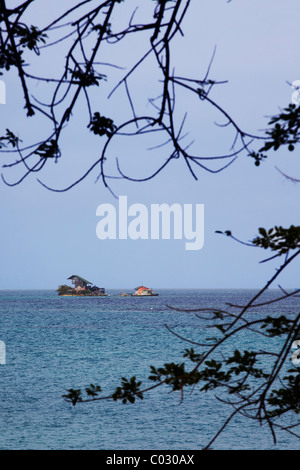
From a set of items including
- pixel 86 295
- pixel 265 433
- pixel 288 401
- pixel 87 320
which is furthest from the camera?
pixel 86 295

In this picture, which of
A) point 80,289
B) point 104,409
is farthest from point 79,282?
point 104,409

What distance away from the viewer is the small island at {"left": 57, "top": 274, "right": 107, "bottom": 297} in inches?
5910

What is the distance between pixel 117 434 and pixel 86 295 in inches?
5241

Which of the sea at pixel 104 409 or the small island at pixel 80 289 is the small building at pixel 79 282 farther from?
the sea at pixel 104 409

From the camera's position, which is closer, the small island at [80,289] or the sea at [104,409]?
the sea at [104,409]

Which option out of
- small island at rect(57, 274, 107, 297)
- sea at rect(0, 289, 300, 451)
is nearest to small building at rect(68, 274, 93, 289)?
small island at rect(57, 274, 107, 297)

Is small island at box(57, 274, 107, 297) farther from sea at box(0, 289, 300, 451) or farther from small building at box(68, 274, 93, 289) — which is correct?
sea at box(0, 289, 300, 451)

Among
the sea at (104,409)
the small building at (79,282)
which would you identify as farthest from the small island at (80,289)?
the sea at (104,409)

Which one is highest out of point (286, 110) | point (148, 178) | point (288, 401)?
point (286, 110)

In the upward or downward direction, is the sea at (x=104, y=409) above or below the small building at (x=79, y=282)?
below

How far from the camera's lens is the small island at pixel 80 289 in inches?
5910

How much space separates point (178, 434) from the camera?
874 inches

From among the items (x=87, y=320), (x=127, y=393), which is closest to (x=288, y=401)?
(x=127, y=393)
